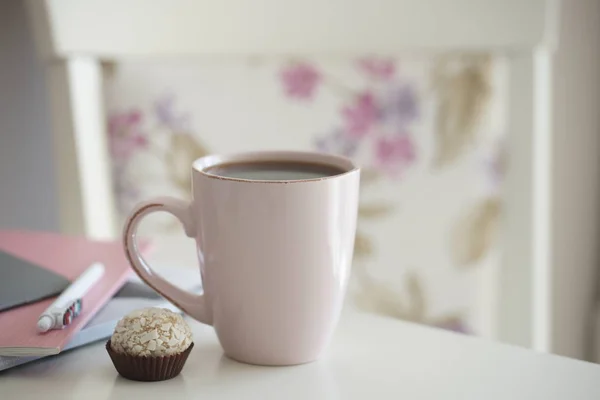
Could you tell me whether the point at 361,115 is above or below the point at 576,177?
above

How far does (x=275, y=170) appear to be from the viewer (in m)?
0.41

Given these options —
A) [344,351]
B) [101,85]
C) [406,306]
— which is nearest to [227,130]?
[101,85]

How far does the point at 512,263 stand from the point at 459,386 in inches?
14.3

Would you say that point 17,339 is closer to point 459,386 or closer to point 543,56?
point 459,386

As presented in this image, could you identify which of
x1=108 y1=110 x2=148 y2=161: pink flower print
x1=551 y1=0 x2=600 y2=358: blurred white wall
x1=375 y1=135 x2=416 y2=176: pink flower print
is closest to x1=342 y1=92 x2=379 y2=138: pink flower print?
x1=375 y1=135 x2=416 y2=176: pink flower print

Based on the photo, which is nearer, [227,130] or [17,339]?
[17,339]

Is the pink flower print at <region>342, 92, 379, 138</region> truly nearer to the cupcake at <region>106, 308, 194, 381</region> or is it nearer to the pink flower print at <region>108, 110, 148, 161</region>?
the pink flower print at <region>108, 110, 148, 161</region>

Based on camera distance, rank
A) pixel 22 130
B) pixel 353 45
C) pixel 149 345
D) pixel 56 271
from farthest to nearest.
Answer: pixel 22 130 < pixel 353 45 < pixel 56 271 < pixel 149 345

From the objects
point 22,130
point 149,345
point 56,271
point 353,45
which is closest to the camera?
point 149,345

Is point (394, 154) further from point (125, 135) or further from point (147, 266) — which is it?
point (147, 266)

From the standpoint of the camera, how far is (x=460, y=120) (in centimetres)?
71

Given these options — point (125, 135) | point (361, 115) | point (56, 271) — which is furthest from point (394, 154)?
point (56, 271)

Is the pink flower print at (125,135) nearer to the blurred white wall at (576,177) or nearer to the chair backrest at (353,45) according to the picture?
the chair backrest at (353,45)

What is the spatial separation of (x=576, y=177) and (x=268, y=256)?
0.68 metres
